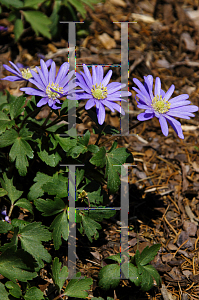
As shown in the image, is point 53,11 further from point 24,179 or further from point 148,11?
point 24,179

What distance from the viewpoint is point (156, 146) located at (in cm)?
386

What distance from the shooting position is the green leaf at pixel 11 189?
2793 millimetres

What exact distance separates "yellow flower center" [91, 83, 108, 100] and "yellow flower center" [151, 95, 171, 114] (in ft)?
1.39

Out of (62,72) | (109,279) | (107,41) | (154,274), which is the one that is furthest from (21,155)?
(107,41)

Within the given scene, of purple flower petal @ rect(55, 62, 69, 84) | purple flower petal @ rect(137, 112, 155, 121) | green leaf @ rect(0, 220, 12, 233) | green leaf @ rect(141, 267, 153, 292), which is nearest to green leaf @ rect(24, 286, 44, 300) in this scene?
green leaf @ rect(0, 220, 12, 233)

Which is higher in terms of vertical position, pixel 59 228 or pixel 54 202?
pixel 54 202

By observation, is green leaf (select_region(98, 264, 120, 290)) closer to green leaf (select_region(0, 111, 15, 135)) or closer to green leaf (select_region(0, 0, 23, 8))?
green leaf (select_region(0, 111, 15, 135))

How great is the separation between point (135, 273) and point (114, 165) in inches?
37.0

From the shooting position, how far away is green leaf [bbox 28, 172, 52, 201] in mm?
2738

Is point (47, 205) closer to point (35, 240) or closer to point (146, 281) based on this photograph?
point (35, 240)

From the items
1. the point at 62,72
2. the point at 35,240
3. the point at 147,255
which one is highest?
the point at 62,72

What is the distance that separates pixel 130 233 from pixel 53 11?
3222 millimetres

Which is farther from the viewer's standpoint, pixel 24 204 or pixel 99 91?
pixel 24 204

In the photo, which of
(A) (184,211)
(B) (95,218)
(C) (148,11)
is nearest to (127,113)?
(A) (184,211)
